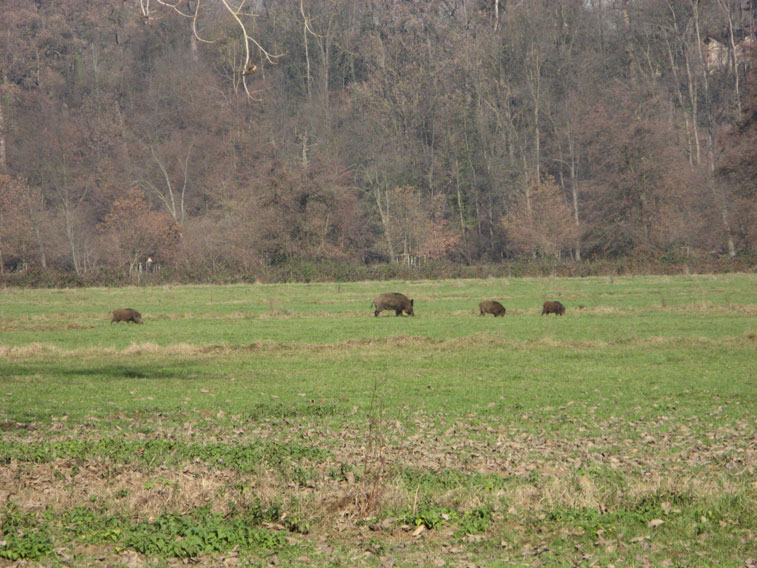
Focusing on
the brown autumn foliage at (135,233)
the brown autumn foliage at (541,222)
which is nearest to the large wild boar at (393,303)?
the brown autumn foliage at (135,233)

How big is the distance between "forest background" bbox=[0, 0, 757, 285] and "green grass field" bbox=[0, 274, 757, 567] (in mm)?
45499

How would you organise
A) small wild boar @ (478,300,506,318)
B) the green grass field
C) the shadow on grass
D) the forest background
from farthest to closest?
the forest background, small wild boar @ (478,300,506,318), the shadow on grass, the green grass field

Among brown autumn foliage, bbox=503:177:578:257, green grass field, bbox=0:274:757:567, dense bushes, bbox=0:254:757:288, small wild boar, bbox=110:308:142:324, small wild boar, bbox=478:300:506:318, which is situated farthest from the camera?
brown autumn foliage, bbox=503:177:578:257

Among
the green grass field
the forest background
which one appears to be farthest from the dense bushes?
the green grass field

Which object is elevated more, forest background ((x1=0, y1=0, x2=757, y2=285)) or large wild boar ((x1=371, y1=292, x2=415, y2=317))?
forest background ((x1=0, y1=0, x2=757, y2=285))

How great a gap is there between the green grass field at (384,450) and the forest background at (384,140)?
4550 centimetres

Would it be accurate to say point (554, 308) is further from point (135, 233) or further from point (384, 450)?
point (135, 233)

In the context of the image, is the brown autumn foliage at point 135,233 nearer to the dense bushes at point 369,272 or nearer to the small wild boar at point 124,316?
the dense bushes at point 369,272

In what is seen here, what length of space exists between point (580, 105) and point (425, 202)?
63.1 ft

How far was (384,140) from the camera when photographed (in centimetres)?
9344

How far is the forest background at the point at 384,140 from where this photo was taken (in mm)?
75062

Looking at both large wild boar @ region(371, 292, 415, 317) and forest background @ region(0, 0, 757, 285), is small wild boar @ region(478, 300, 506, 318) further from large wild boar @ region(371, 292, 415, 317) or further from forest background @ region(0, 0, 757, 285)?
forest background @ region(0, 0, 757, 285)

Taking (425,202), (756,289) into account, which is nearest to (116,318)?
(756,289)

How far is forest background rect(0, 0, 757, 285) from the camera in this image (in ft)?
246
